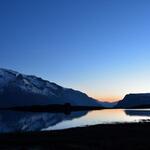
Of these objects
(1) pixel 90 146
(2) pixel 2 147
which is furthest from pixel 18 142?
(1) pixel 90 146

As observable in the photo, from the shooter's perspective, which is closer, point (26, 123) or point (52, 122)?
point (26, 123)

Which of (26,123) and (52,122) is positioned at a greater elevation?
(52,122)

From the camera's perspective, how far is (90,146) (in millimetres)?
38688

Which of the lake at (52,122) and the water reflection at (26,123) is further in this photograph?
the lake at (52,122)

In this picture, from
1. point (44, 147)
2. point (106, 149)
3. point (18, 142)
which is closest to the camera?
point (106, 149)

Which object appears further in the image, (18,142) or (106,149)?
(18,142)

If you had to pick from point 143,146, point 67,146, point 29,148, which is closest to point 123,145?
point 143,146

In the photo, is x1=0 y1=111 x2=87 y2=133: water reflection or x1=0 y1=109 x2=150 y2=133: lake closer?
x1=0 y1=111 x2=87 y2=133: water reflection

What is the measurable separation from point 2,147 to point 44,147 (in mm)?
4367

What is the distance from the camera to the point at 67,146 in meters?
39.0

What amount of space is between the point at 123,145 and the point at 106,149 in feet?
10.8

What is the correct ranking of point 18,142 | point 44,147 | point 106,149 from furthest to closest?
point 18,142 < point 44,147 < point 106,149

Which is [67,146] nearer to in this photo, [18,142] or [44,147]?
[44,147]

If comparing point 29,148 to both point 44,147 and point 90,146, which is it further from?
point 90,146
